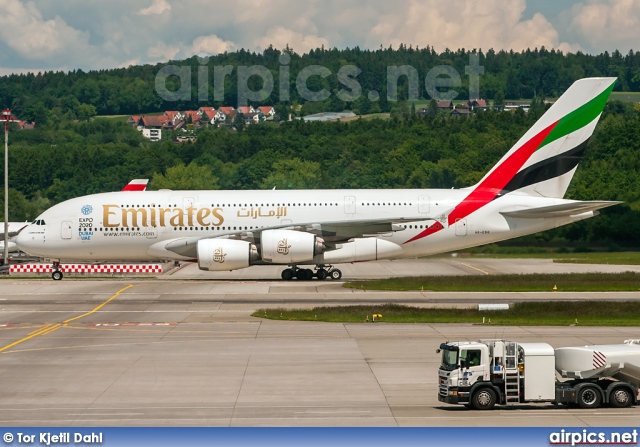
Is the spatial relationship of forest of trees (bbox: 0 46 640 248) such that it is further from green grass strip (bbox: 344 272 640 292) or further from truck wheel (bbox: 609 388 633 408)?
truck wheel (bbox: 609 388 633 408)

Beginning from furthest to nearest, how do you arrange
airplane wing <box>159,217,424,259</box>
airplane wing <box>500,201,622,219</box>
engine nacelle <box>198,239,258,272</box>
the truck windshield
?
airplane wing <box>159,217,424,259</box> → engine nacelle <box>198,239,258,272</box> → airplane wing <box>500,201,622,219</box> → the truck windshield

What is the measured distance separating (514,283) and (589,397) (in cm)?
3427

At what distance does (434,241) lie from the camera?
197ft

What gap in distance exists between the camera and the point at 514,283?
55.9 meters

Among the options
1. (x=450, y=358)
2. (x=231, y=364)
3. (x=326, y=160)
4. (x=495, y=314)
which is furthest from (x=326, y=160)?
(x=450, y=358)

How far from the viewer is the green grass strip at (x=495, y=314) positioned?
39.1 metres

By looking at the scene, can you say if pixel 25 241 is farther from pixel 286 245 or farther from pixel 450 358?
pixel 450 358

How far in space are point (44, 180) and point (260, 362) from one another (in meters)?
138

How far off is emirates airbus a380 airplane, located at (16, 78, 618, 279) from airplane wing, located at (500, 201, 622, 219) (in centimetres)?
12

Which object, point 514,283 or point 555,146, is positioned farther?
point 555,146

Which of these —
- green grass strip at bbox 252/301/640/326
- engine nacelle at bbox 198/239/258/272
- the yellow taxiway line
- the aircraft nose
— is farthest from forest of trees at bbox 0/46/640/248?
the yellow taxiway line

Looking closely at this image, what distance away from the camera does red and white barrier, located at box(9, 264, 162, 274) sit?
67037 mm

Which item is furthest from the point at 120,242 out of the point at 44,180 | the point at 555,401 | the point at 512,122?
the point at 512,122

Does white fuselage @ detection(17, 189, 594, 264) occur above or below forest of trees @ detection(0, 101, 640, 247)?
below
